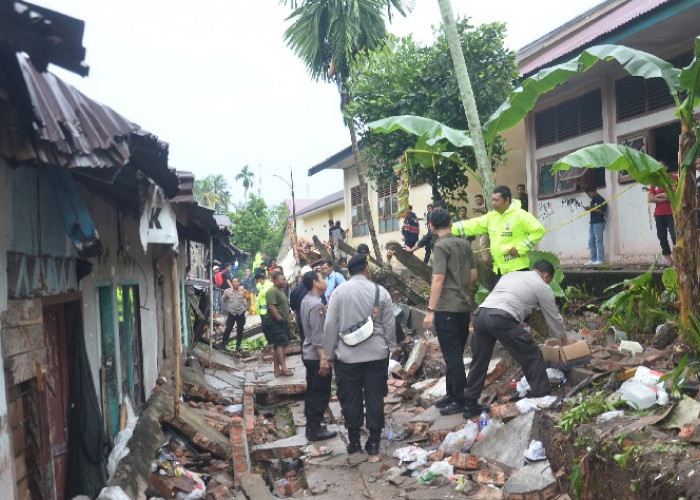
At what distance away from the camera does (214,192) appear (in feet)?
258

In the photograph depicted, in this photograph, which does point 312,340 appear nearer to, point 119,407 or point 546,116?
point 119,407

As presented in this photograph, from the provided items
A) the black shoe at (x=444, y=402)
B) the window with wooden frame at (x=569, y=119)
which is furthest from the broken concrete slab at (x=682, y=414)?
the window with wooden frame at (x=569, y=119)

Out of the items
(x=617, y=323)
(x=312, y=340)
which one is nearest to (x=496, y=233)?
(x=617, y=323)

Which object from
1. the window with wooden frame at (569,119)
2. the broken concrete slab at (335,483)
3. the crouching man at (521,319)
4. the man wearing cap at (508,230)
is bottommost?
the broken concrete slab at (335,483)

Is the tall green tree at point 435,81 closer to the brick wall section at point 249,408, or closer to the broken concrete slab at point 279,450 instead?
the brick wall section at point 249,408

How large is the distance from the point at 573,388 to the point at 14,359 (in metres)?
4.45

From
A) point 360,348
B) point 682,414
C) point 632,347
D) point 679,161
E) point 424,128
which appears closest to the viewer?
point 682,414

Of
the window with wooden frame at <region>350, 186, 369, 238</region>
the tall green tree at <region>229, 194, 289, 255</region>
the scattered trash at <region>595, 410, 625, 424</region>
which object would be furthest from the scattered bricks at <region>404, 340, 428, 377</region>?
the tall green tree at <region>229, 194, 289, 255</region>

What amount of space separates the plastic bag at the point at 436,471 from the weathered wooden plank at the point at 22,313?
3.27 m

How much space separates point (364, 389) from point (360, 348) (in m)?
0.44

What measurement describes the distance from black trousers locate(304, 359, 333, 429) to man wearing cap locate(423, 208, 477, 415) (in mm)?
1303

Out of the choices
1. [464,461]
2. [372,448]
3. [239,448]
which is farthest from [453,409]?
[239,448]

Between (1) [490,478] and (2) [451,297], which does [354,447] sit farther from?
(2) [451,297]

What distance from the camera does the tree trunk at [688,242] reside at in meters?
5.57
